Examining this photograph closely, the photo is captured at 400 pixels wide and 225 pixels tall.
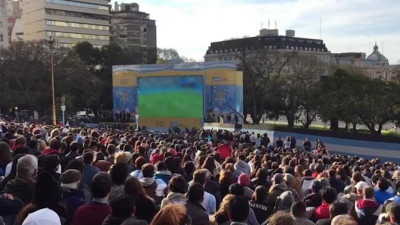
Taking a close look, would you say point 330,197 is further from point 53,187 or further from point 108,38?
point 108,38

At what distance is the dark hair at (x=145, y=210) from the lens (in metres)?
4.92

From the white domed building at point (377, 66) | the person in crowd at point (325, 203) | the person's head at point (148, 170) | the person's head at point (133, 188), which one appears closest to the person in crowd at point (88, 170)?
the person's head at point (148, 170)

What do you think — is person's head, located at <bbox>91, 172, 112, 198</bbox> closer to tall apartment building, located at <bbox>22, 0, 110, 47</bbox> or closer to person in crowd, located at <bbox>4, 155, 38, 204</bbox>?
person in crowd, located at <bbox>4, 155, 38, 204</bbox>

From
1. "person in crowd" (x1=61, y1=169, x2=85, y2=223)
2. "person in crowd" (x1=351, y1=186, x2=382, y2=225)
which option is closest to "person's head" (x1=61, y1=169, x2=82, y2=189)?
"person in crowd" (x1=61, y1=169, x2=85, y2=223)

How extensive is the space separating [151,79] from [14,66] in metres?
16.6

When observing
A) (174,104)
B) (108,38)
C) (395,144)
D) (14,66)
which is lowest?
(395,144)

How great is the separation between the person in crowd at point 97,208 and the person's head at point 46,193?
10.8 inches

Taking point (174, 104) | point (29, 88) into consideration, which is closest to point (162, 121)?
point (174, 104)

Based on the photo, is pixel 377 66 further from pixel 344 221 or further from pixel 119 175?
pixel 344 221

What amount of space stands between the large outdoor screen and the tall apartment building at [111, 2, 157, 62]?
93.7 meters

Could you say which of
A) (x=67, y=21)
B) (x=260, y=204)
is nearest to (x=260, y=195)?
(x=260, y=204)

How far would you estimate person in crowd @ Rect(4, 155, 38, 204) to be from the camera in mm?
5895

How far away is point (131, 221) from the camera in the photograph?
4.02 meters

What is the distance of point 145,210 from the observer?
195 inches
